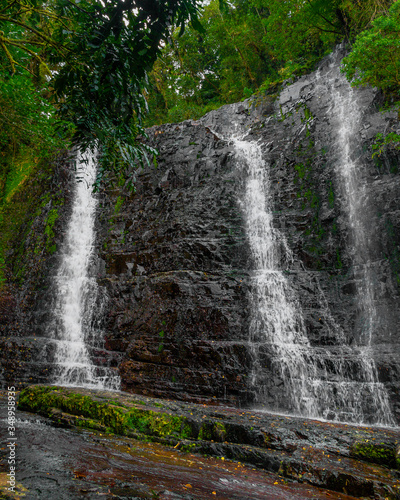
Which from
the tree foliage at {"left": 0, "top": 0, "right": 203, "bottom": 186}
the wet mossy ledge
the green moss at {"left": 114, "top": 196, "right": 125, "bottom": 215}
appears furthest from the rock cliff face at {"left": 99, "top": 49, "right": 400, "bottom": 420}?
the tree foliage at {"left": 0, "top": 0, "right": 203, "bottom": 186}

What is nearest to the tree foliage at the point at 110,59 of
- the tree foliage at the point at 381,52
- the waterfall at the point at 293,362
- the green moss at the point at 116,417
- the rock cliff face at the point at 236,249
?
the green moss at the point at 116,417

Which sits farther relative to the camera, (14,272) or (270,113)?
(270,113)

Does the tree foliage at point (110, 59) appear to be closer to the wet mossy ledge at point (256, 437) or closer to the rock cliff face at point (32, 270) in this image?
the wet mossy ledge at point (256, 437)

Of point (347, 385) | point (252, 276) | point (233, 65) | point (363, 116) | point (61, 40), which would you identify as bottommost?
point (347, 385)

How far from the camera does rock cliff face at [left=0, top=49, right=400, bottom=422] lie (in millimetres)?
8812

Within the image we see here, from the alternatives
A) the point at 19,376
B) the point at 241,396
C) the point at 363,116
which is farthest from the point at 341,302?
the point at 19,376

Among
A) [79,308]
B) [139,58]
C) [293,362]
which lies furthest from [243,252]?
[139,58]

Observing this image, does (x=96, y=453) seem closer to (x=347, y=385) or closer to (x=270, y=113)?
(x=347, y=385)

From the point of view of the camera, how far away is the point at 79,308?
37.6 ft

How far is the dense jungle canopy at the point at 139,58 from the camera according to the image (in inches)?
116

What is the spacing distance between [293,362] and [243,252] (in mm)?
4103

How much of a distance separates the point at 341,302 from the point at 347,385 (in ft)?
8.48

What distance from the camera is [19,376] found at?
375 inches

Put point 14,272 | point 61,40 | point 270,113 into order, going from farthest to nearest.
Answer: point 270,113, point 14,272, point 61,40
